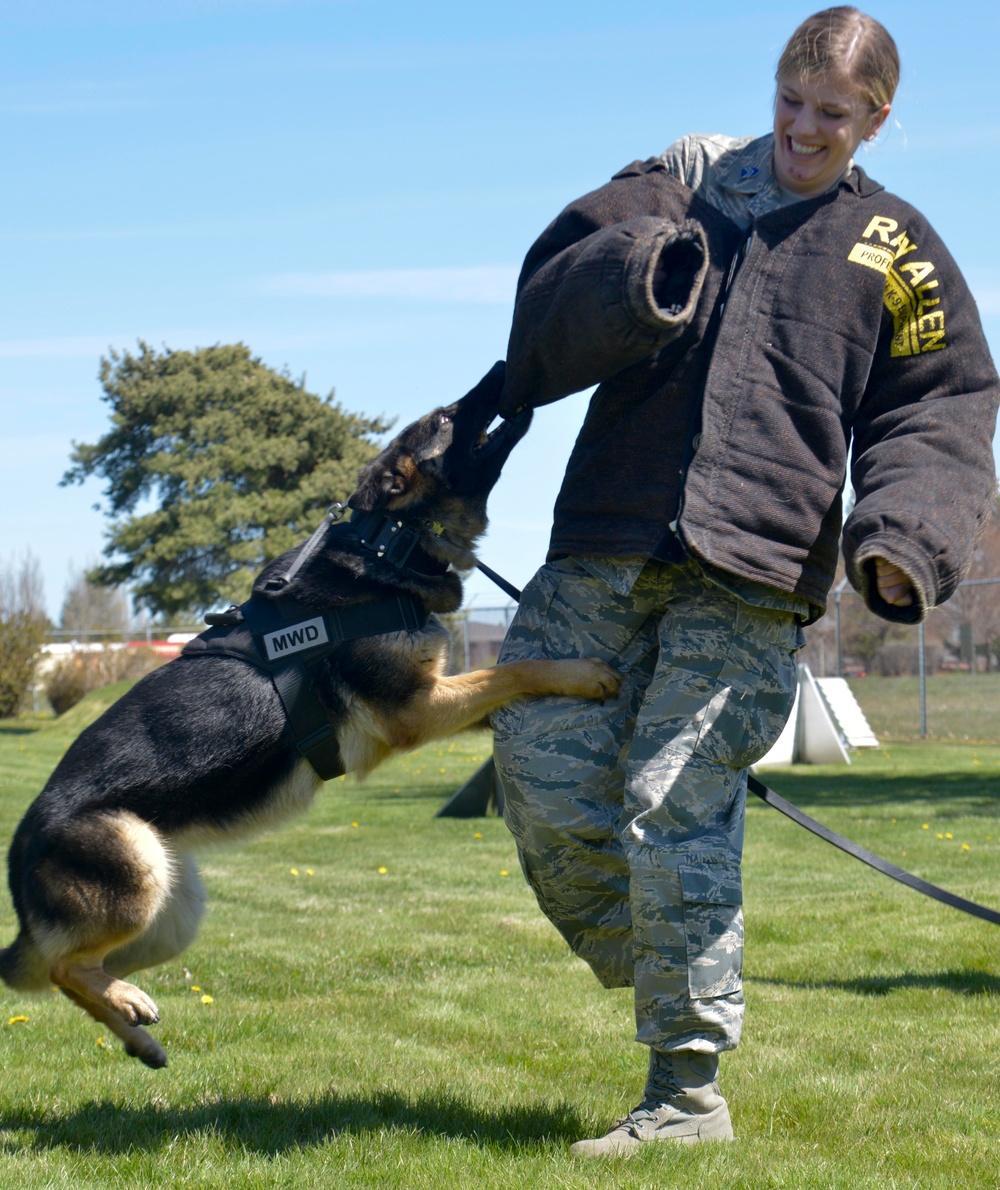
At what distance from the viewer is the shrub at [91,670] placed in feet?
92.0

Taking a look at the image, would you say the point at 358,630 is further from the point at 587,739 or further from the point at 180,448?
the point at 180,448

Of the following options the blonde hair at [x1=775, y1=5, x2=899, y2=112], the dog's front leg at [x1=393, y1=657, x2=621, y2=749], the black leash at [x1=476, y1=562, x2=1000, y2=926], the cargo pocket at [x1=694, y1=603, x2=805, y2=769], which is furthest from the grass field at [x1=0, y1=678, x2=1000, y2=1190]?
the blonde hair at [x1=775, y1=5, x2=899, y2=112]

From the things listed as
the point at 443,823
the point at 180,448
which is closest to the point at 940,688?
the point at 443,823

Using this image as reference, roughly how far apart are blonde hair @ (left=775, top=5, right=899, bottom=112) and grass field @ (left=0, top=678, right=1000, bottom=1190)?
250 centimetres

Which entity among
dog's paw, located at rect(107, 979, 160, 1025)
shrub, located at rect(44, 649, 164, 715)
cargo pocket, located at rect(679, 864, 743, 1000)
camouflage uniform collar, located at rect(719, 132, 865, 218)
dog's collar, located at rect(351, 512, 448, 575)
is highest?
camouflage uniform collar, located at rect(719, 132, 865, 218)

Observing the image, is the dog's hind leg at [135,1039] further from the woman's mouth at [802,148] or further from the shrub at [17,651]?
the shrub at [17,651]

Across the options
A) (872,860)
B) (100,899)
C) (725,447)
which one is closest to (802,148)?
(725,447)

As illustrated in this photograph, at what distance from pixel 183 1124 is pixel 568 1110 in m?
1.04

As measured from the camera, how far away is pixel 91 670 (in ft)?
92.3

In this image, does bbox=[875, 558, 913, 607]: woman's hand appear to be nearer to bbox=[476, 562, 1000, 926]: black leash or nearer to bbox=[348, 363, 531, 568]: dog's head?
Result: bbox=[476, 562, 1000, 926]: black leash

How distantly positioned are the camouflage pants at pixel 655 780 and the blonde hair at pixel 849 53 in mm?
1185

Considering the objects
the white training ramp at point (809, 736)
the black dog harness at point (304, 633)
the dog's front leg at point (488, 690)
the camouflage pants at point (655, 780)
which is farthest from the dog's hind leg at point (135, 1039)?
the white training ramp at point (809, 736)

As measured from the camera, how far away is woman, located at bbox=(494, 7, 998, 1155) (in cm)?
278

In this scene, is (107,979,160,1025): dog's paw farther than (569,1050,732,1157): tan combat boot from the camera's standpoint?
Yes
